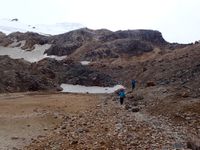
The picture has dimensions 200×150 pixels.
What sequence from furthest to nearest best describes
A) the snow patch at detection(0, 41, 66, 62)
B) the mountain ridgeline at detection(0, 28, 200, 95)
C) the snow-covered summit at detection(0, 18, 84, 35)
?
the snow-covered summit at detection(0, 18, 84, 35) → the snow patch at detection(0, 41, 66, 62) → the mountain ridgeline at detection(0, 28, 200, 95)

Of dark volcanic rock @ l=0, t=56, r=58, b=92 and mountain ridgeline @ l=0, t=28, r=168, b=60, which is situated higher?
mountain ridgeline @ l=0, t=28, r=168, b=60

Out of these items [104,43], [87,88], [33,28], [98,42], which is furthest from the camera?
[33,28]

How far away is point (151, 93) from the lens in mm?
30453

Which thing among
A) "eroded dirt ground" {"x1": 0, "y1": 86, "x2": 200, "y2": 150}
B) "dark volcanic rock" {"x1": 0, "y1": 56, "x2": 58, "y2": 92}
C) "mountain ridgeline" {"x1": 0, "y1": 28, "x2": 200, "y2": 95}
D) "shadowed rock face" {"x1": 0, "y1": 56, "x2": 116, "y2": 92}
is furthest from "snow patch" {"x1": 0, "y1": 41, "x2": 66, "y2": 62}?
"eroded dirt ground" {"x1": 0, "y1": 86, "x2": 200, "y2": 150}

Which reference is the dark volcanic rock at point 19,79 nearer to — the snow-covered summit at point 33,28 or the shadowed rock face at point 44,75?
the shadowed rock face at point 44,75

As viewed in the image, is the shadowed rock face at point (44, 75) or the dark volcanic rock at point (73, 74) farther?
the dark volcanic rock at point (73, 74)

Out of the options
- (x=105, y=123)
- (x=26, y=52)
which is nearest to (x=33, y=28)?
(x=26, y=52)

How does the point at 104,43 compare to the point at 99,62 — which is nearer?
the point at 99,62

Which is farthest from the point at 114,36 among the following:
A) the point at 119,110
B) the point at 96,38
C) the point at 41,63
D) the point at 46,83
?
the point at 119,110

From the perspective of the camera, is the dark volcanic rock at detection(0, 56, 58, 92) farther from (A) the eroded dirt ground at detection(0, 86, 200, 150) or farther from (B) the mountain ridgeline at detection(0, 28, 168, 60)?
(B) the mountain ridgeline at detection(0, 28, 168, 60)

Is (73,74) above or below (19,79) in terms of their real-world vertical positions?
above

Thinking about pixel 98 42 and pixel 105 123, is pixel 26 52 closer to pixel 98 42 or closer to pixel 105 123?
pixel 98 42

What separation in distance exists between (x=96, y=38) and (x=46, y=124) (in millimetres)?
52059

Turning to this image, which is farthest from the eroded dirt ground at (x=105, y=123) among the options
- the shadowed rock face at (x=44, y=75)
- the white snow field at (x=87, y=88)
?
the white snow field at (x=87, y=88)
